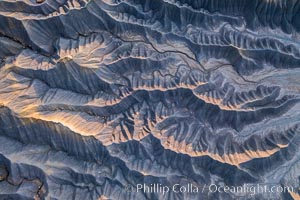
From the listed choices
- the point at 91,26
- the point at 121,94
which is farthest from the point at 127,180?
the point at 91,26

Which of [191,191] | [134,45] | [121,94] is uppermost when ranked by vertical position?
[134,45]

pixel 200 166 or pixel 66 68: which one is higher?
pixel 66 68

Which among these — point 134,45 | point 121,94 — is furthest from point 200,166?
point 134,45

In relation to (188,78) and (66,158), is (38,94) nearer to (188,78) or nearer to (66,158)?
(66,158)

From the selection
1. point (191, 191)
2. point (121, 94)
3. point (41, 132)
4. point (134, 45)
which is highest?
point (134, 45)

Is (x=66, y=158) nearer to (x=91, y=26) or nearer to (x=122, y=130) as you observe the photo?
(x=122, y=130)

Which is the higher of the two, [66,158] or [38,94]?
[38,94]
